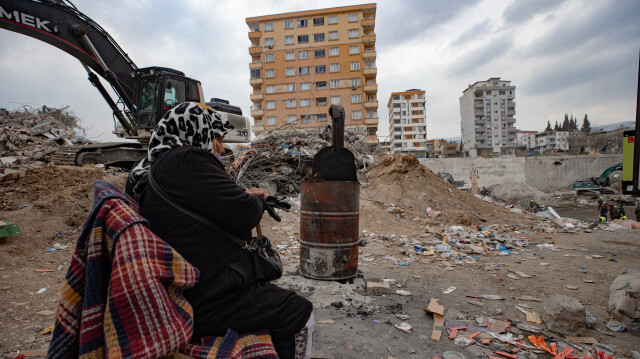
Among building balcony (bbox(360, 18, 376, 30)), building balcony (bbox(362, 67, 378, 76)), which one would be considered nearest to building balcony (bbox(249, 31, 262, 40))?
building balcony (bbox(360, 18, 376, 30))

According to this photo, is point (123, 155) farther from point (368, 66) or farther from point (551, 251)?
point (368, 66)

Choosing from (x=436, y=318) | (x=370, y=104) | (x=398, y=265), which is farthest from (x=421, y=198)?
(x=370, y=104)

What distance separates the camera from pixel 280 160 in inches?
378

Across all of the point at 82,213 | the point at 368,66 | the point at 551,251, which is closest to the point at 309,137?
the point at 82,213

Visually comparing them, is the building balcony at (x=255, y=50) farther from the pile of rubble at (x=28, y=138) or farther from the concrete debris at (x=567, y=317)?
the concrete debris at (x=567, y=317)

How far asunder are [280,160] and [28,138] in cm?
1000

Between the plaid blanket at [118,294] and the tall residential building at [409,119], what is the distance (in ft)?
229

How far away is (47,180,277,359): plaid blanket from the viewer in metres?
1.05

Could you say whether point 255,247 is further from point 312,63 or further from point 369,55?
point 312,63

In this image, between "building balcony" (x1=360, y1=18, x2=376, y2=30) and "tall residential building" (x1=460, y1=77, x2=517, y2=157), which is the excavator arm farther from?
"tall residential building" (x1=460, y1=77, x2=517, y2=157)

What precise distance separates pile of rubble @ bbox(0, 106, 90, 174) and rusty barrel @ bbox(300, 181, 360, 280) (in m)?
9.62

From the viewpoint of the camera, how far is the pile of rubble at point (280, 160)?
28.8 feet

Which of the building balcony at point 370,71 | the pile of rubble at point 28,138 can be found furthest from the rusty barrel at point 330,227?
the building balcony at point 370,71

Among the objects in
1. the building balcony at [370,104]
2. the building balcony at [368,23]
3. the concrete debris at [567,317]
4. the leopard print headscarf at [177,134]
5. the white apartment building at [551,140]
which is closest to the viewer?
the leopard print headscarf at [177,134]
